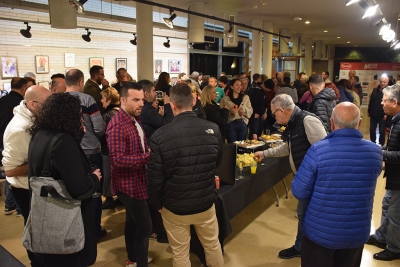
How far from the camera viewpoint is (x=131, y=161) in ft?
8.41

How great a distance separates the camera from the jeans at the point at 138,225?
267 centimetres

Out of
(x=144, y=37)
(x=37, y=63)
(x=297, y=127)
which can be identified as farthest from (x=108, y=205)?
(x=37, y=63)

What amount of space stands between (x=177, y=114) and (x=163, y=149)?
299 millimetres

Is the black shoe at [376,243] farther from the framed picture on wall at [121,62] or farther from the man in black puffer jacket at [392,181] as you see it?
the framed picture on wall at [121,62]

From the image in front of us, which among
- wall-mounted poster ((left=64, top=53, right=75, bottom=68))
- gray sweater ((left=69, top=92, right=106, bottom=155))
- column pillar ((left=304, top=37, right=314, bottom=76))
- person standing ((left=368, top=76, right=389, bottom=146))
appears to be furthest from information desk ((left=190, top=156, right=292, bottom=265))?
column pillar ((left=304, top=37, right=314, bottom=76))

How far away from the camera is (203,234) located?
8.41 feet

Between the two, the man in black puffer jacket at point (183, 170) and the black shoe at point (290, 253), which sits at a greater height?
the man in black puffer jacket at point (183, 170)

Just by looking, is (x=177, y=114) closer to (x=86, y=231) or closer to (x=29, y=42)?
(x=86, y=231)

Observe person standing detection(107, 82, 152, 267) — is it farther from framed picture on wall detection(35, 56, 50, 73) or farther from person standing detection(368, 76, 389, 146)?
framed picture on wall detection(35, 56, 50, 73)

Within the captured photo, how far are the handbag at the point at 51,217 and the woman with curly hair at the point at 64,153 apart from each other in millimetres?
41

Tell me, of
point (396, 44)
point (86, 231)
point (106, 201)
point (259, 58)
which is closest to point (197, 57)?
point (259, 58)

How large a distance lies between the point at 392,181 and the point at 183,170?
210 cm

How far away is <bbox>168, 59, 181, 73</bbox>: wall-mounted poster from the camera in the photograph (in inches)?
561

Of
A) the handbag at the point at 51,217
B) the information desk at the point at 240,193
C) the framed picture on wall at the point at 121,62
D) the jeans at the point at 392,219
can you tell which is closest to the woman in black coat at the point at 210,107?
the information desk at the point at 240,193
